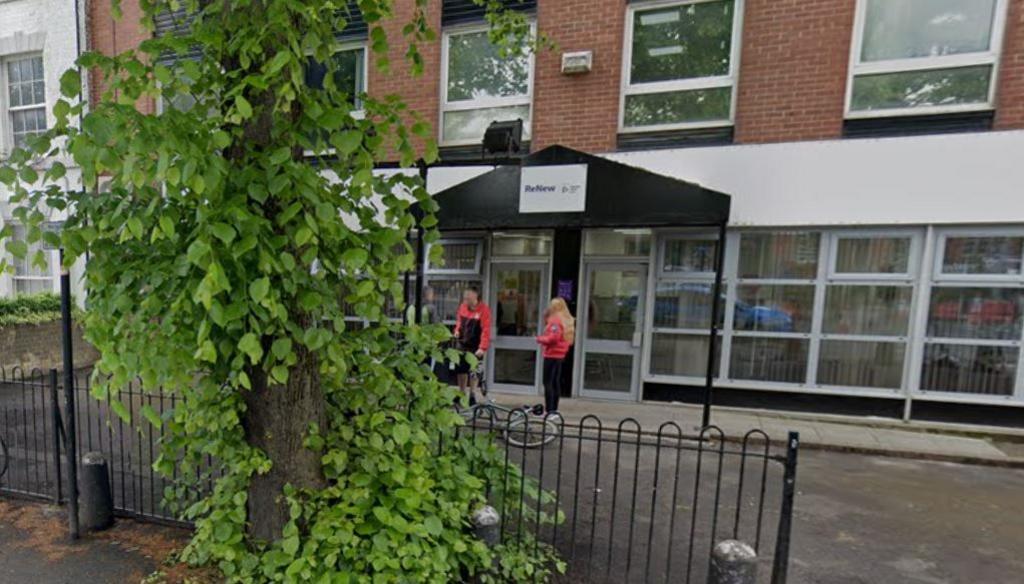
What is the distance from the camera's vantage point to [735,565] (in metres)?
2.54

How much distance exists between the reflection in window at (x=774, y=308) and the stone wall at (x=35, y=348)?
10850 mm

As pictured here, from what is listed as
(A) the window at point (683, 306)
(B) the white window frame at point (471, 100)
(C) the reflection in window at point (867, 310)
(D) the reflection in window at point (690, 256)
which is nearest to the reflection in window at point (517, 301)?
(A) the window at point (683, 306)

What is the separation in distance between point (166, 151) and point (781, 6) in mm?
7673

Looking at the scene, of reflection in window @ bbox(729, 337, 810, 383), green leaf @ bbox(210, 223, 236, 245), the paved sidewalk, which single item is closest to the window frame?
the paved sidewalk

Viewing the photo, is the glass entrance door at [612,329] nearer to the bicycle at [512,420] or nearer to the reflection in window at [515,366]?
the reflection in window at [515,366]

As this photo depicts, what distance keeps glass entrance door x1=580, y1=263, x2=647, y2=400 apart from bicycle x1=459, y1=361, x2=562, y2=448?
5.65ft

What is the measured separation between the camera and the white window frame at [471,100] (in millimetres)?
7853

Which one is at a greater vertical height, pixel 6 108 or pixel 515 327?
pixel 6 108

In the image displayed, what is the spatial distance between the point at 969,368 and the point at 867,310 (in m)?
1.37

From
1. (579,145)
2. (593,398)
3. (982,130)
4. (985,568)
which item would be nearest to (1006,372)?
(982,130)

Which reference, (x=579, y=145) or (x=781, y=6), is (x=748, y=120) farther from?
(x=579, y=145)

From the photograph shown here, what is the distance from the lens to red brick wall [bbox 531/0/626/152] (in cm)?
737

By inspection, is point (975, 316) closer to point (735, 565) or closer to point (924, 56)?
point (924, 56)

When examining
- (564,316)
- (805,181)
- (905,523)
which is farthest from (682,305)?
(905,523)
